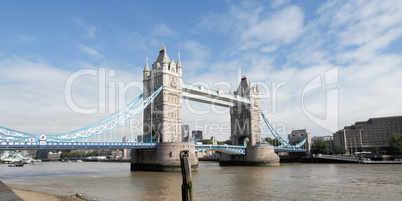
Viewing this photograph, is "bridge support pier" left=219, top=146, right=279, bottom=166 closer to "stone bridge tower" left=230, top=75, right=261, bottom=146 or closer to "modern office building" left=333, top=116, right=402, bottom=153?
"stone bridge tower" left=230, top=75, right=261, bottom=146

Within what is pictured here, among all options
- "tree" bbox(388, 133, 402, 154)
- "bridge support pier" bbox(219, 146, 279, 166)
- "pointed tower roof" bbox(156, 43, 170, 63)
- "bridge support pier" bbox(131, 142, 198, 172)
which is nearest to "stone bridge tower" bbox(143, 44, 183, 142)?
"pointed tower roof" bbox(156, 43, 170, 63)

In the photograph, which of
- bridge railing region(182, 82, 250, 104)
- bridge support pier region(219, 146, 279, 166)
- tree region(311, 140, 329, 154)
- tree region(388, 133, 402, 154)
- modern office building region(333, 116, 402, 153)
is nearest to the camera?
bridge railing region(182, 82, 250, 104)

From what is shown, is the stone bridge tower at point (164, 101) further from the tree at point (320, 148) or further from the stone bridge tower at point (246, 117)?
the tree at point (320, 148)

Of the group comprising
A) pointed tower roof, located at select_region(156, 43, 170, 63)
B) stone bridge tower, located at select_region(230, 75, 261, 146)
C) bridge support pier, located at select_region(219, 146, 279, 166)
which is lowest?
bridge support pier, located at select_region(219, 146, 279, 166)

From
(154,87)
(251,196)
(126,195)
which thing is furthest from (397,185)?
(154,87)

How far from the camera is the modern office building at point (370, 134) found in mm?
96312

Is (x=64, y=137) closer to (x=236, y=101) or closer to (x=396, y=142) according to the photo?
(x=236, y=101)

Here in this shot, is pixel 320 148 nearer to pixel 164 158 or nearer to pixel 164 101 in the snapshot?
pixel 164 101

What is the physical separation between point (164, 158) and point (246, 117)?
24.2 metres

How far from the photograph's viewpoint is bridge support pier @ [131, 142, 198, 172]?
33.5m

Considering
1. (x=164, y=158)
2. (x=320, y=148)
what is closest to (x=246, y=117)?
(x=320, y=148)

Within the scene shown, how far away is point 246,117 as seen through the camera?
54.7 metres

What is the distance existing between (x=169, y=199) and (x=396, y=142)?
65.6 meters

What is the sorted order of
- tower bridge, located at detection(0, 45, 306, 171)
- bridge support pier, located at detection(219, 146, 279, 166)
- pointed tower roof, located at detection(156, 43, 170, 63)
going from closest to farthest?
1. tower bridge, located at detection(0, 45, 306, 171)
2. pointed tower roof, located at detection(156, 43, 170, 63)
3. bridge support pier, located at detection(219, 146, 279, 166)
